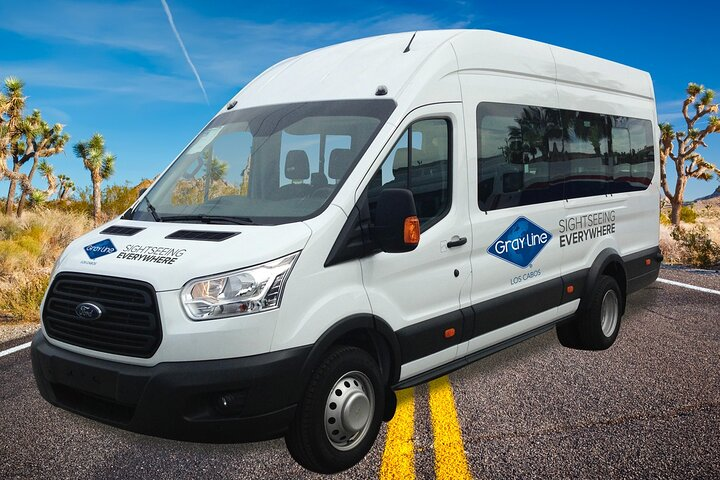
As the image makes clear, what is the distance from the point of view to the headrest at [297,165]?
4438mm

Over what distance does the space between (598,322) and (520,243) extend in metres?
1.57

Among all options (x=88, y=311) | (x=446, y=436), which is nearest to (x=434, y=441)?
(x=446, y=436)

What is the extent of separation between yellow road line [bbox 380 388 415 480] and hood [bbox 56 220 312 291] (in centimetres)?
140

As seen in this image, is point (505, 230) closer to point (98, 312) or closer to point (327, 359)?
point (327, 359)

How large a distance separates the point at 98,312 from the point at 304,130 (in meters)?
1.78

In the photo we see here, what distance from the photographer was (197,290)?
356 cm

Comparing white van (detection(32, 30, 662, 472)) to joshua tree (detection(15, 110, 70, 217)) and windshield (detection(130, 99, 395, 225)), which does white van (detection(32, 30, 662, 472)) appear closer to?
windshield (detection(130, 99, 395, 225))

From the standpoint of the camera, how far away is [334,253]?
3.85 m

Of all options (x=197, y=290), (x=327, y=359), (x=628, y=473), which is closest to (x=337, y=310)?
(x=327, y=359)

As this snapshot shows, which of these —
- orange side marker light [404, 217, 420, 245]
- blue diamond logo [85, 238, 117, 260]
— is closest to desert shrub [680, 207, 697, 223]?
orange side marker light [404, 217, 420, 245]

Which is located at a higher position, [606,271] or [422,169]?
[422,169]

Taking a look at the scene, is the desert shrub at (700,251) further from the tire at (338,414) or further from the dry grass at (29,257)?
the dry grass at (29,257)

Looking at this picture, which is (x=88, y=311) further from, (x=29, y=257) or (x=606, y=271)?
(x=29, y=257)

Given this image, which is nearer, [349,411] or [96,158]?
[349,411]
